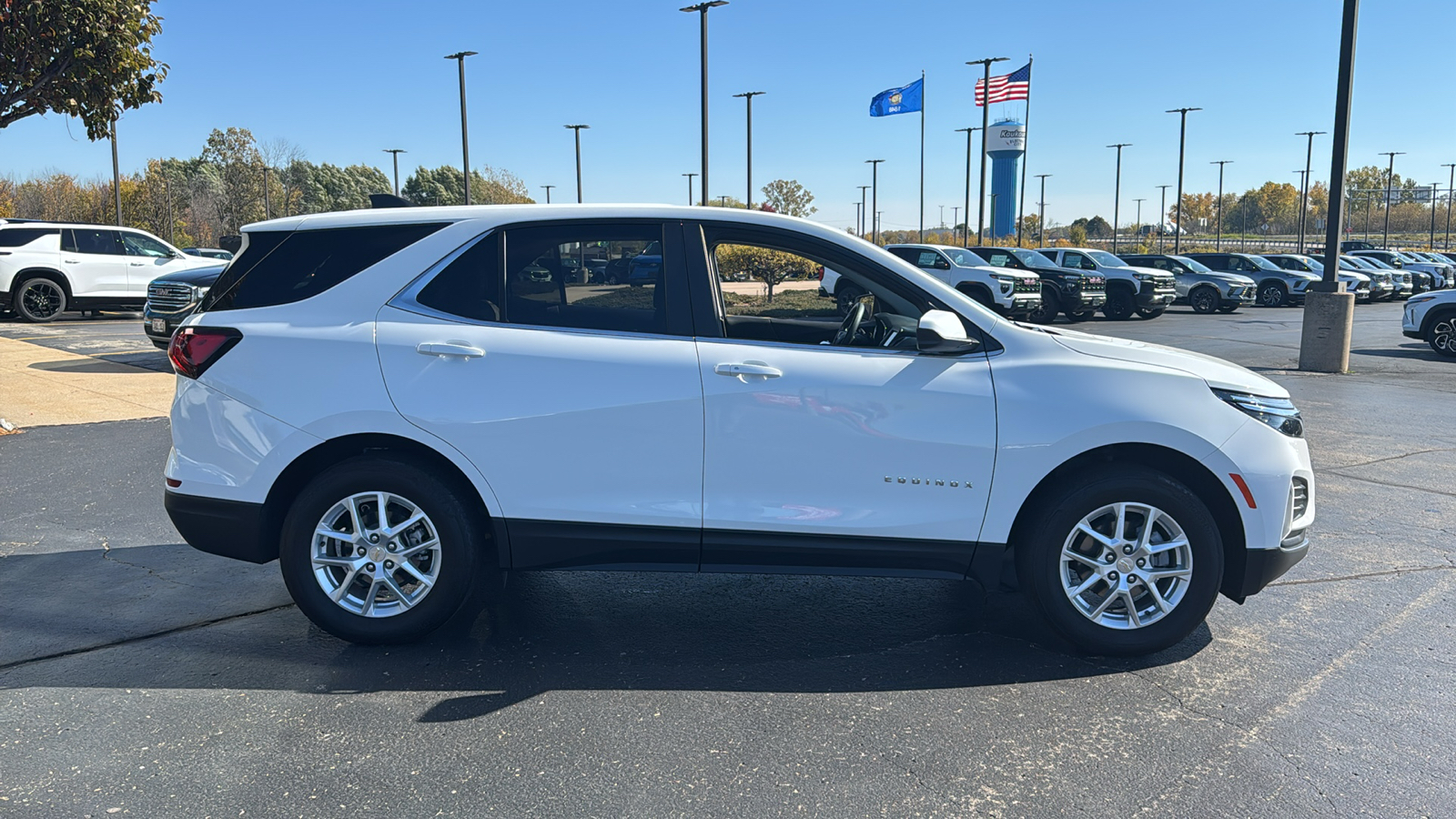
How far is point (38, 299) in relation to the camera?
65.5 feet

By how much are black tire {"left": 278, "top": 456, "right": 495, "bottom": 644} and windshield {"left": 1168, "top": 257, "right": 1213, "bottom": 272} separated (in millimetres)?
30318

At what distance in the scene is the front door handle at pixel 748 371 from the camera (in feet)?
13.5

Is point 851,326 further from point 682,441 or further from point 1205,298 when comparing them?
point 1205,298

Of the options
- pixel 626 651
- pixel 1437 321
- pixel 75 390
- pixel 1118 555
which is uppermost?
pixel 1437 321

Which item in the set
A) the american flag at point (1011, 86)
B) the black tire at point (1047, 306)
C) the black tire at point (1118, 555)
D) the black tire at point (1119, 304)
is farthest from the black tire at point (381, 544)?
the american flag at point (1011, 86)

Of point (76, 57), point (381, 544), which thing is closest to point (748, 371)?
point (381, 544)

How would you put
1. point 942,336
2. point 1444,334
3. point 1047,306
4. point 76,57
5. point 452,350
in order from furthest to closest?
point 1047,306, point 1444,334, point 76,57, point 452,350, point 942,336

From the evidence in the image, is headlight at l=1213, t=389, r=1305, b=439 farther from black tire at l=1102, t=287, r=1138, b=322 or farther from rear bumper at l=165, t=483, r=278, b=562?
black tire at l=1102, t=287, r=1138, b=322

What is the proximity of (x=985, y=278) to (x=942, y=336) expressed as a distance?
1929 cm

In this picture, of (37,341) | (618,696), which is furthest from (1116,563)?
(37,341)

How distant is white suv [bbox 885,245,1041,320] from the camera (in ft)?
73.5

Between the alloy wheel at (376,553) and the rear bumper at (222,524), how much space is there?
0.27m

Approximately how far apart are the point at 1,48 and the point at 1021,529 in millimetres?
8903

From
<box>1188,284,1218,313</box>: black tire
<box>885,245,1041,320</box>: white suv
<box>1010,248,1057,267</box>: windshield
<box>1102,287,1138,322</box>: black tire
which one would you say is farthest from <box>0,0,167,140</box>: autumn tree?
<box>1188,284,1218,313</box>: black tire
